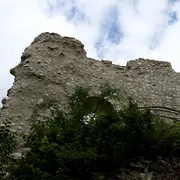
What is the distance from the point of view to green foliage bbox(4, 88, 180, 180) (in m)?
7.16

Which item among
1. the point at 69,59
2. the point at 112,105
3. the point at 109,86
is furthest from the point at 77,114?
the point at 69,59

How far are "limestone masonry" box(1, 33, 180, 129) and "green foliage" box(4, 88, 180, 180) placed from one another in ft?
8.27

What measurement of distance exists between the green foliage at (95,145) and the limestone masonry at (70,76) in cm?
252

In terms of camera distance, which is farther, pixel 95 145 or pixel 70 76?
pixel 70 76

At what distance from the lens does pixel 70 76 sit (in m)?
11.9

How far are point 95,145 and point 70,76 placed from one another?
→ 4.65 metres

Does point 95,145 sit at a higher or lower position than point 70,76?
lower

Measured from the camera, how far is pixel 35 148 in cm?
792

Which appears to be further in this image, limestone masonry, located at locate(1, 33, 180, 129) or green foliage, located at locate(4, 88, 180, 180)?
limestone masonry, located at locate(1, 33, 180, 129)

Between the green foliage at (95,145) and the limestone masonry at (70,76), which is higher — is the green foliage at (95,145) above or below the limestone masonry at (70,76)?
below

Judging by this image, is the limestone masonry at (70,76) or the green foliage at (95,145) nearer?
the green foliage at (95,145)

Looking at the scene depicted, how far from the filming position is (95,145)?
7.52 meters

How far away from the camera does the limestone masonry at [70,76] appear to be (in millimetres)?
10930

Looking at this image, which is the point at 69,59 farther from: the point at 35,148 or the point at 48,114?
the point at 35,148
